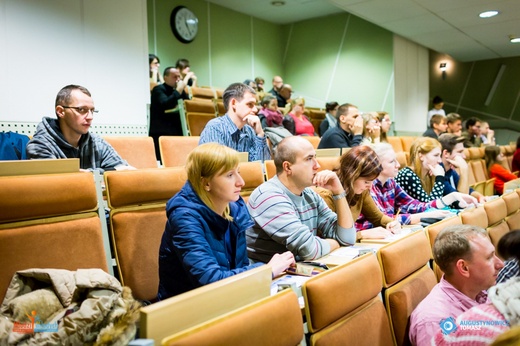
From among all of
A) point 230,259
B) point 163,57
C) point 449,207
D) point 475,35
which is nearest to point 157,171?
point 230,259

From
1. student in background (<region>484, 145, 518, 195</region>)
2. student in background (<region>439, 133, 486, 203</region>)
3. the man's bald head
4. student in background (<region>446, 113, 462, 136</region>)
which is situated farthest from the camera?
student in background (<region>446, 113, 462, 136</region>)

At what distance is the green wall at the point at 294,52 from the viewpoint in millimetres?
7395

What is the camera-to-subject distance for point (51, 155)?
205cm

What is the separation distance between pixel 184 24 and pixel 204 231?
6.77 m

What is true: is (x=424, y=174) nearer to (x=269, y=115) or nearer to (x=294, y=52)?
(x=269, y=115)

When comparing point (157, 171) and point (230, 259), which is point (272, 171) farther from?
point (230, 259)

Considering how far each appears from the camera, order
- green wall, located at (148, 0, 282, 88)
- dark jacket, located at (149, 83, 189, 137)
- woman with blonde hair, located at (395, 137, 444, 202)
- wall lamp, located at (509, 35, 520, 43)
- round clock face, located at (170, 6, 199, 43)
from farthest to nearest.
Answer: round clock face, located at (170, 6, 199, 43) → green wall, located at (148, 0, 282, 88) → wall lamp, located at (509, 35, 520, 43) → dark jacket, located at (149, 83, 189, 137) → woman with blonde hair, located at (395, 137, 444, 202)

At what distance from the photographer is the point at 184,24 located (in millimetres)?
7301

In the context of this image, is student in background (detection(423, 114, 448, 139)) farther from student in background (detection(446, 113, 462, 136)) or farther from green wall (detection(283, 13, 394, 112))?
green wall (detection(283, 13, 394, 112))

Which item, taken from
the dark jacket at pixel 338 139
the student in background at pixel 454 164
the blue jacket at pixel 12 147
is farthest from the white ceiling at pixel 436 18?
the blue jacket at pixel 12 147

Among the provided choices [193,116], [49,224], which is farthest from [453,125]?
[49,224]

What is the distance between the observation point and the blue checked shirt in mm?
2521

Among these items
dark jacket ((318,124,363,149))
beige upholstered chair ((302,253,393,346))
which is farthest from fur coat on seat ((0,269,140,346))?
dark jacket ((318,124,363,149))

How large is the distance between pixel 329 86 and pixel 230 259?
7.63 m
